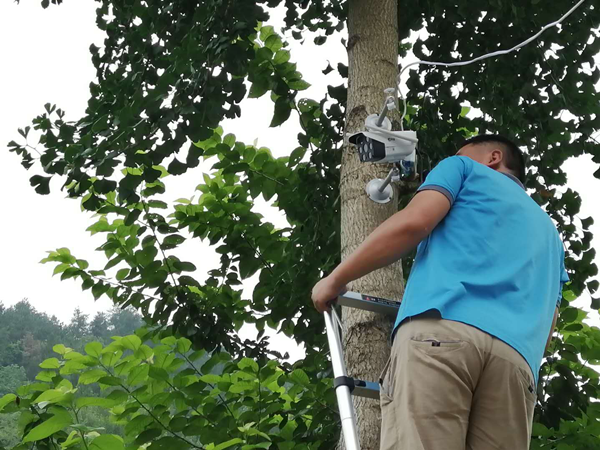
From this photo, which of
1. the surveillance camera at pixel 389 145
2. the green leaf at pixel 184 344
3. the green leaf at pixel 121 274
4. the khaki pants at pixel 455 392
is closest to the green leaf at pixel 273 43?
the green leaf at pixel 121 274

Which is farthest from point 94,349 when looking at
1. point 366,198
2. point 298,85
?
point 366,198

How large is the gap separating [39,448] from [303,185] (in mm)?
2305

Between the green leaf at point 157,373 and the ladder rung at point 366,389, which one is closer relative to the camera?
the ladder rung at point 366,389

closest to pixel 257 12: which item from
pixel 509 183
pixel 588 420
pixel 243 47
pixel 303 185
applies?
pixel 243 47

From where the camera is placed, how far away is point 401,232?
2.57 meters

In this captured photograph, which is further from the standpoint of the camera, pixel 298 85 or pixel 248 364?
pixel 298 85

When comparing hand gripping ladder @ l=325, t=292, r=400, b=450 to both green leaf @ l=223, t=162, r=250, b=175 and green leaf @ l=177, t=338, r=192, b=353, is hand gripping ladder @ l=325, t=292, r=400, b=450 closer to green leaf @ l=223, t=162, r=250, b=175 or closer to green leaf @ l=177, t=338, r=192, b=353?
green leaf @ l=177, t=338, r=192, b=353

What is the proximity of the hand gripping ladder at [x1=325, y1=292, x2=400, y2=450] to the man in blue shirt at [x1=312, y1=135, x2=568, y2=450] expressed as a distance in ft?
0.56

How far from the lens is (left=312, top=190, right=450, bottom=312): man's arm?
2568 millimetres

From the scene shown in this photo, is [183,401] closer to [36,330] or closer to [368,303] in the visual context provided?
[368,303]

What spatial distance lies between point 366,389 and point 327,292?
35 cm

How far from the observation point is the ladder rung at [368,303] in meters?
2.97

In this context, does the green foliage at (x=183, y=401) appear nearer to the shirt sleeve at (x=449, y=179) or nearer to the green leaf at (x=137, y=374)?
the green leaf at (x=137, y=374)

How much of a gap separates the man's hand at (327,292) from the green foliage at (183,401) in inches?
79.8
